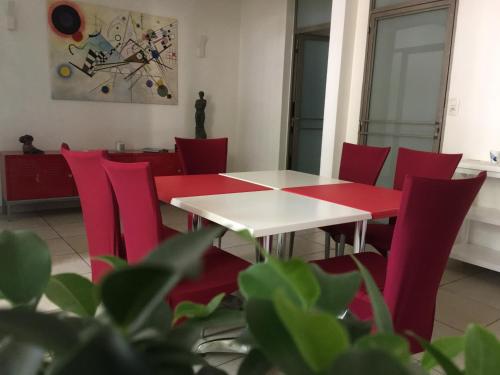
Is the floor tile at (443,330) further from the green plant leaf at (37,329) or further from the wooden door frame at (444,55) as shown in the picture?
the green plant leaf at (37,329)

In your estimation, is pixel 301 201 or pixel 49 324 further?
pixel 301 201

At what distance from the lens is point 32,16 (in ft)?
14.8

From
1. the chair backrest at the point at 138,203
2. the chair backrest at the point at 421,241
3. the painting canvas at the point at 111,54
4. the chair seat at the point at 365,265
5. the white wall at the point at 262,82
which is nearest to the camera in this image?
the chair backrest at the point at 421,241

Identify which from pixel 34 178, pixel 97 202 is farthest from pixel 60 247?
pixel 97 202

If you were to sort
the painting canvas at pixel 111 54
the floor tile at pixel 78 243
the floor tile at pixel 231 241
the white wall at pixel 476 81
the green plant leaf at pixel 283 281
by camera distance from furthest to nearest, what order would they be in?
the painting canvas at pixel 111 54, the floor tile at pixel 231 241, the floor tile at pixel 78 243, the white wall at pixel 476 81, the green plant leaf at pixel 283 281

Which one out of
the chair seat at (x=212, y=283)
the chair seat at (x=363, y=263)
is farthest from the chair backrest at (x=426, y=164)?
the chair seat at (x=212, y=283)

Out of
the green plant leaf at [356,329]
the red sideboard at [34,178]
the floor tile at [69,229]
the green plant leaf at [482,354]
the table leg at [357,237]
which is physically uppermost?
the green plant leaf at [356,329]

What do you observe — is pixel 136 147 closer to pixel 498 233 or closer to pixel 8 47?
pixel 8 47

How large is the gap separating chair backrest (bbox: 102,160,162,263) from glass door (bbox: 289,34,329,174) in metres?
4.17

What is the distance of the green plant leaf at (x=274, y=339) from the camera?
0.31 m

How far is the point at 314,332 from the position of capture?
0.92 ft

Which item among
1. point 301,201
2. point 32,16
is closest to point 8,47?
point 32,16

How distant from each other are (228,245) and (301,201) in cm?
186

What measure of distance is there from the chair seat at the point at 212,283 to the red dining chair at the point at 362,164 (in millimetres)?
1084
